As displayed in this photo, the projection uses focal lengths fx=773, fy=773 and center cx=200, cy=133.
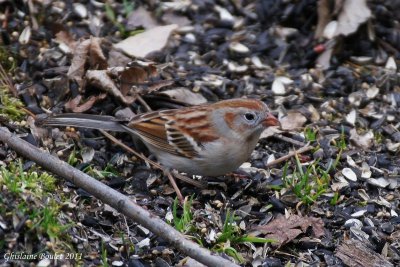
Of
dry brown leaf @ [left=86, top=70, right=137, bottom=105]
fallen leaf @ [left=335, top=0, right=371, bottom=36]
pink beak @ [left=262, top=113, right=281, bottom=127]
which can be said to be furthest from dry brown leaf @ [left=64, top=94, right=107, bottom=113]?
fallen leaf @ [left=335, top=0, right=371, bottom=36]

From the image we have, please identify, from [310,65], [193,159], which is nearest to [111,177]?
[193,159]

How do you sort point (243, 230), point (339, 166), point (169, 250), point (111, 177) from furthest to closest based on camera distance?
point (339, 166) → point (111, 177) → point (243, 230) → point (169, 250)

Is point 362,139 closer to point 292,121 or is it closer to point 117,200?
point 292,121

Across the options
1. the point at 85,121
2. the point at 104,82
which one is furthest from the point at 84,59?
the point at 85,121

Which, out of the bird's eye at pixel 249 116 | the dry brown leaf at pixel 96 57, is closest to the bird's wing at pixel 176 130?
the bird's eye at pixel 249 116

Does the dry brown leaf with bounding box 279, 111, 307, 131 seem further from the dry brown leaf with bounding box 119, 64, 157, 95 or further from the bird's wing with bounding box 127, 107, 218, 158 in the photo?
the dry brown leaf with bounding box 119, 64, 157, 95

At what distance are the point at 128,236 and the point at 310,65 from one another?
8.85 ft

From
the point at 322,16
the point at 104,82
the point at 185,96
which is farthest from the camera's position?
the point at 322,16

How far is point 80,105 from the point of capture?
5.48m

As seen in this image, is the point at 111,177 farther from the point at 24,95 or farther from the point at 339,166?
the point at 339,166

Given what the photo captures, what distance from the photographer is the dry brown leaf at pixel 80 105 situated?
5.43 metres

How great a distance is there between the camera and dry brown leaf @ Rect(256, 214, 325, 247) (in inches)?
181

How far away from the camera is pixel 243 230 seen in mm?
4707

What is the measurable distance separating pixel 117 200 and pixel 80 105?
4.76ft
